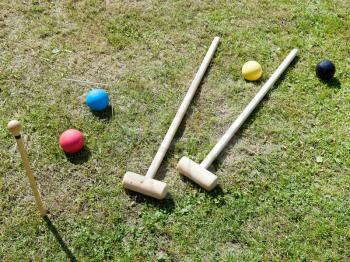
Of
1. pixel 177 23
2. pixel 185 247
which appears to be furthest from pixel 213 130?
pixel 177 23

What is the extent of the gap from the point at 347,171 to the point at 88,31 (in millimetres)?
3458

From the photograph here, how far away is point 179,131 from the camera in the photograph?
15.9 ft

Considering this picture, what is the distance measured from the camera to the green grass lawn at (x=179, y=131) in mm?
4066

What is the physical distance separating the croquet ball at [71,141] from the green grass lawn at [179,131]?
0.11 metres

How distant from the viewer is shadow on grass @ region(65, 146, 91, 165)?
14.9ft

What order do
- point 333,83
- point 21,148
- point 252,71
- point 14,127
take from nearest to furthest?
point 14,127 < point 21,148 < point 252,71 < point 333,83

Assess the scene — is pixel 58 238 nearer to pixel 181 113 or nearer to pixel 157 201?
pixel 157 201

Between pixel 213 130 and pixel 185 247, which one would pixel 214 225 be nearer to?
pixel 185 247

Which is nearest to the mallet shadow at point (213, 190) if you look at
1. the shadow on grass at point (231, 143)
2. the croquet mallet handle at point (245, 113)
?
the shadow on grass at point (231, 143)

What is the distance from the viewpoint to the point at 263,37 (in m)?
5.89

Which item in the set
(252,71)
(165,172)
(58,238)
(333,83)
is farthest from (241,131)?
(58,238)

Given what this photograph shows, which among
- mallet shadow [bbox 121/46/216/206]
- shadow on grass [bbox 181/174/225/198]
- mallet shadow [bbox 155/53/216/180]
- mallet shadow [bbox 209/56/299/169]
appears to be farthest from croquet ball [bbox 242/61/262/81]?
shadow on grass [bbox 181/174/225/198]

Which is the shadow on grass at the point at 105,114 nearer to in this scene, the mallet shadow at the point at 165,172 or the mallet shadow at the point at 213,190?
the mallet shadow at the point at 165,172

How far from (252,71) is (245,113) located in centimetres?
65
